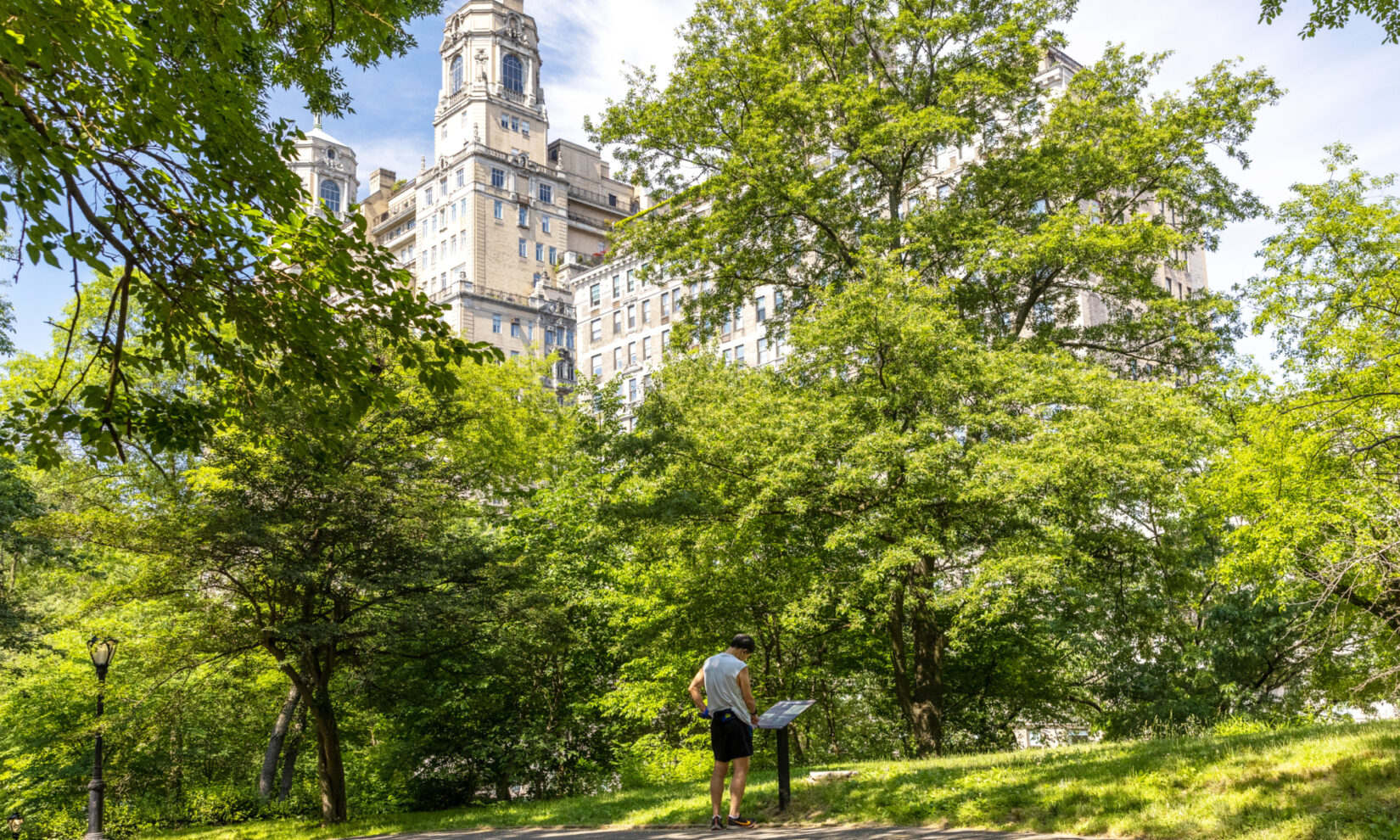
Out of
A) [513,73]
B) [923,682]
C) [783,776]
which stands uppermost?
[513,73]

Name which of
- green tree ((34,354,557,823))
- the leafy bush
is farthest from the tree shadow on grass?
green tree ((34,354,557,823))

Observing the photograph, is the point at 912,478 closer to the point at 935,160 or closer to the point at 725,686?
the point at 725,686

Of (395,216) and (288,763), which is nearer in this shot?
(288,763)

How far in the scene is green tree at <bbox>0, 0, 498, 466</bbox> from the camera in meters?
6.59

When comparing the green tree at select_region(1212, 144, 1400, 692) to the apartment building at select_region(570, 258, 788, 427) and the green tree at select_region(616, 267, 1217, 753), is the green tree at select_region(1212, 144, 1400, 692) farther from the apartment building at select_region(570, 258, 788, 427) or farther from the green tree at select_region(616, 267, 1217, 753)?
the apartment building at select_region(570, 258, 788, 427)

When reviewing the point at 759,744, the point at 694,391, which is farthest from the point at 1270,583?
the point at 694,391

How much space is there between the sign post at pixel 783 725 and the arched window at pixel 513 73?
3678 inches

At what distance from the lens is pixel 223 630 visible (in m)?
19.5

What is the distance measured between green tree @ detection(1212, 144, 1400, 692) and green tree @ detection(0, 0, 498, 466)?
12.7 m

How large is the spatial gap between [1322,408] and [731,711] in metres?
13.4

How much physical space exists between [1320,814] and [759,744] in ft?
54.9

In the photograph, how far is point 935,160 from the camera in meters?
24.9

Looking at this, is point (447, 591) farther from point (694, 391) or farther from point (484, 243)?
point (484, 243)

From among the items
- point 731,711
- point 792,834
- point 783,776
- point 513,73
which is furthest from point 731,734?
point 513,73
